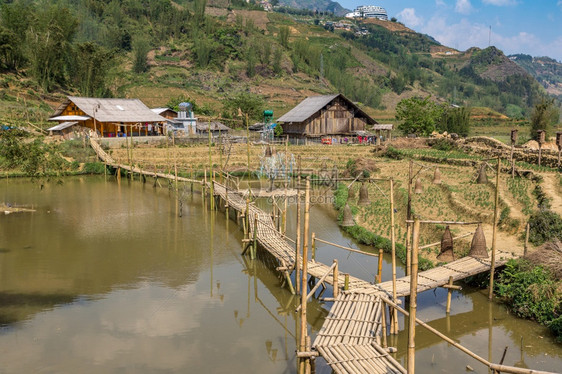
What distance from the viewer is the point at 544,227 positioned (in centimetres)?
1520

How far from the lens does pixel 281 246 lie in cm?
1554

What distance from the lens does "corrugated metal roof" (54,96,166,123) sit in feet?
143

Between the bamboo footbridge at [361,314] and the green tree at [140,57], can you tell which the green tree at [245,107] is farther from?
the bamboo footbridge at [361,314]

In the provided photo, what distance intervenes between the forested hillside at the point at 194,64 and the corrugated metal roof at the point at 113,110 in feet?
15.8

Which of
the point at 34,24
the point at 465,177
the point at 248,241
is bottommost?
the point at 248,241

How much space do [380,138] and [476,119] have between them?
39.6 metres

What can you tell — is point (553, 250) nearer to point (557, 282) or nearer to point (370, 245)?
point (557, 282)

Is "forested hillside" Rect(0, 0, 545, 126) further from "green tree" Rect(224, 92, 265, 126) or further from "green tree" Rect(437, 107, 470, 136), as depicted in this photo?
"green tree" Rect(437, 107, 470, 136)

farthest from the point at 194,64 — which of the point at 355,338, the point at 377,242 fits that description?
the point at 355,338

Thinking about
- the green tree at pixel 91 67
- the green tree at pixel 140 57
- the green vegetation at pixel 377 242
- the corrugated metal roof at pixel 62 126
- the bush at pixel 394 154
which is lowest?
the green vegetation at pixel 377 242

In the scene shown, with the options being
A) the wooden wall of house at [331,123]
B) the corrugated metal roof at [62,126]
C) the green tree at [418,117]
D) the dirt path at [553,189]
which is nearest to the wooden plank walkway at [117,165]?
the corrugated metal roof at [62,126]

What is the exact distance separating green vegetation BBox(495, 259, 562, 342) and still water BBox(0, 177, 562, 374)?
0.96 feet

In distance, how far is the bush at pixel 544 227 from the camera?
14.8m

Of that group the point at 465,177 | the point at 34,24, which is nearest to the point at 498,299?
the point at 465,177
